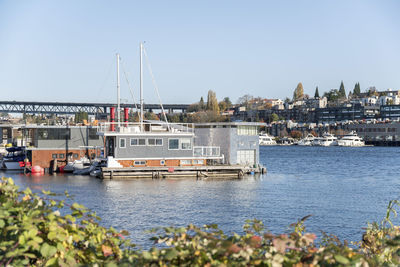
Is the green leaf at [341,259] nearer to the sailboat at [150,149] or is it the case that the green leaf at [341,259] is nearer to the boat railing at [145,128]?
the sailboat at [150,149]

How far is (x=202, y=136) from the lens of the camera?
50594mm

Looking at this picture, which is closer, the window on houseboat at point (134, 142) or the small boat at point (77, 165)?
the window on houseboat at point (134, 142)

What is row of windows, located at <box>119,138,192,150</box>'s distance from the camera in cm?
4403

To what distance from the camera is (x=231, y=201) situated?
32.5 m

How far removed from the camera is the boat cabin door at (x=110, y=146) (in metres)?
45.0

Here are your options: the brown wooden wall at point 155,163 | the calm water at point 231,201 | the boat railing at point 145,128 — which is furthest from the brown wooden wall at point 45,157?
the brown wooden wall at point 155,163

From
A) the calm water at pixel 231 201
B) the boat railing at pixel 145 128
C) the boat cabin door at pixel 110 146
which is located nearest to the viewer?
the calm water at pixel 231 201

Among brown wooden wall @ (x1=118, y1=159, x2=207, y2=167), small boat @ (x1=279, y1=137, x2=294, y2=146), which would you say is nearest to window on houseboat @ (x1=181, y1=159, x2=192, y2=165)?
brown wooden wall @ (x1=118, y1=159, x2=207, y2=167)

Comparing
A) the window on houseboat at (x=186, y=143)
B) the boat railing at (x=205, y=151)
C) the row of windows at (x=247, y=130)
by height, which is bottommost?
the boat railing at (x=205, y=151)

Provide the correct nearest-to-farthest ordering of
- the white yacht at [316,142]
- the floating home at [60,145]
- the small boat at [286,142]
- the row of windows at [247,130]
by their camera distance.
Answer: the row of windows at [247,130] < the floating home at [60,145] < the white yacht at [316,142] < the small boat at [286,142]

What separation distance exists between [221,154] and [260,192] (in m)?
11.7

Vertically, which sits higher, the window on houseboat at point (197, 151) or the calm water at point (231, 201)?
the window on houseboat at point (197, 151)

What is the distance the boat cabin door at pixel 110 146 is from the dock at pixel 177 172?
→ 275 centimetres

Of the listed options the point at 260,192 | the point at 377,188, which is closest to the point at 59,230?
the point at 260,192
